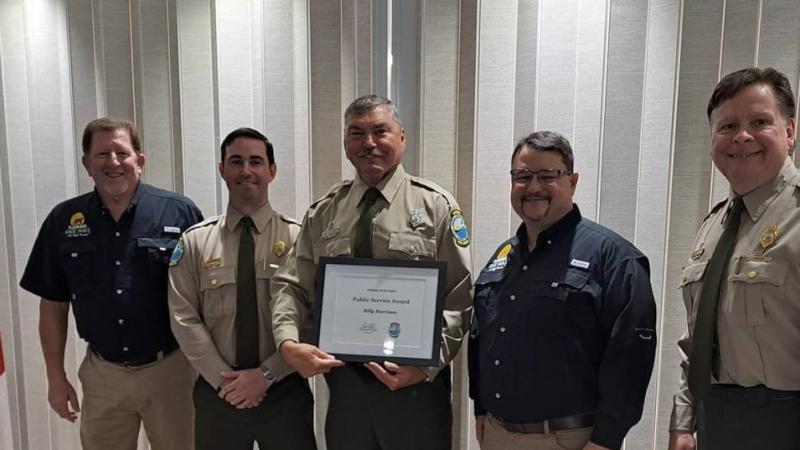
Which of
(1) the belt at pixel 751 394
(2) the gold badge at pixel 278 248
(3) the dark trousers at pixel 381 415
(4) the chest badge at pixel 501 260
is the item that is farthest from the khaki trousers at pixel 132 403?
(1) the belt at pixel 751 394

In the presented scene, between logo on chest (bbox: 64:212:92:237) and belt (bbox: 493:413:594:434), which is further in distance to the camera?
logo on chest (bbox: 64:212:92:237)

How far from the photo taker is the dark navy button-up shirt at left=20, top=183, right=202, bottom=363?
2.02 metres

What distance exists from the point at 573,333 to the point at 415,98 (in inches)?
46.5

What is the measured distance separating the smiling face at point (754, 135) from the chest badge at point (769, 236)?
0.37 ft

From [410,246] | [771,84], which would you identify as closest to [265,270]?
[410,246]

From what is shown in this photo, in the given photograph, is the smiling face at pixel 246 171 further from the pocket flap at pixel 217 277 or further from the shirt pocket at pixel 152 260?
the shirt pocket at pixel 152 260

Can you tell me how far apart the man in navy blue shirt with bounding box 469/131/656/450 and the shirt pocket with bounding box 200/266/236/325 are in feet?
3.03

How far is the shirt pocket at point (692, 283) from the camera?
4.80ft

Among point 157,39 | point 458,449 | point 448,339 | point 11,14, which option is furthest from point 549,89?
point 11,14

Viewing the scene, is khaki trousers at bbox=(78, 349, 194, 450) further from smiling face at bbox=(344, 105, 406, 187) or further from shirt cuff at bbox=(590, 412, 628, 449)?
shirt cuff at bbox=(590, 412, 628, 449)

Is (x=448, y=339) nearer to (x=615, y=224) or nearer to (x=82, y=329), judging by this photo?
(x=615, y=224)

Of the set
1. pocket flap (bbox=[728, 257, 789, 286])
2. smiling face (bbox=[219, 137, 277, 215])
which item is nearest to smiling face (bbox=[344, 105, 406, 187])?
smiling face (bbox=[219, 137, 277, 215])

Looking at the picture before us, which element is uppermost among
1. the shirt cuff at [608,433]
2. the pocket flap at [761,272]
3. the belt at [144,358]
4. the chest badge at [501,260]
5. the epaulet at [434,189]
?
the epaulet at [434,189]

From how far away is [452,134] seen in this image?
7.24ft
